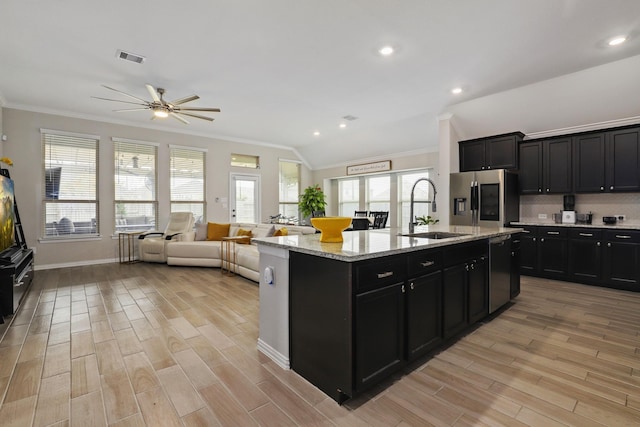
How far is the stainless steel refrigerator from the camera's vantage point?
4.95 metres

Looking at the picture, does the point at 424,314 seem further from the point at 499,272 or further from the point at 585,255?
the point at 585,255

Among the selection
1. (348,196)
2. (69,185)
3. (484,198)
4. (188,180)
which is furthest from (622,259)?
(69,185)

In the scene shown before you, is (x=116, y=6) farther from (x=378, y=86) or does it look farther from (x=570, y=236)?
(x=570, y=236)

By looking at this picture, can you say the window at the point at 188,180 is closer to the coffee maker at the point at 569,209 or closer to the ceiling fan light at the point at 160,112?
the ceiling fan light at the point at 160,112

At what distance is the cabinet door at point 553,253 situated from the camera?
4.57m

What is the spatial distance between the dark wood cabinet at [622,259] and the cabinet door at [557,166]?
3.05ft

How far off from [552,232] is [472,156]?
184 cm

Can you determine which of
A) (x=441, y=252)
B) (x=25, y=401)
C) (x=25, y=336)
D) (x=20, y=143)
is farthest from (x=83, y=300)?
(x=441, y=252)

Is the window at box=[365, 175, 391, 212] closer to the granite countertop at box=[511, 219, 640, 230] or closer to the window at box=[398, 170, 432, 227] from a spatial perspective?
the window at box=[398, 170, 432, 227]

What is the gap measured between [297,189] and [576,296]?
719 cm

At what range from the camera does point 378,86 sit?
448 cm

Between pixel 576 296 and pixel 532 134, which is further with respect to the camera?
pixel 532 134

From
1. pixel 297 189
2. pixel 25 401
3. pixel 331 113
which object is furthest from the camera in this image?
pixel 297 189

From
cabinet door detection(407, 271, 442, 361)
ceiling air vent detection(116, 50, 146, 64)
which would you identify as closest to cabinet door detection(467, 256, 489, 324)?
cabinet door detection(407, 271, 442, 361)
